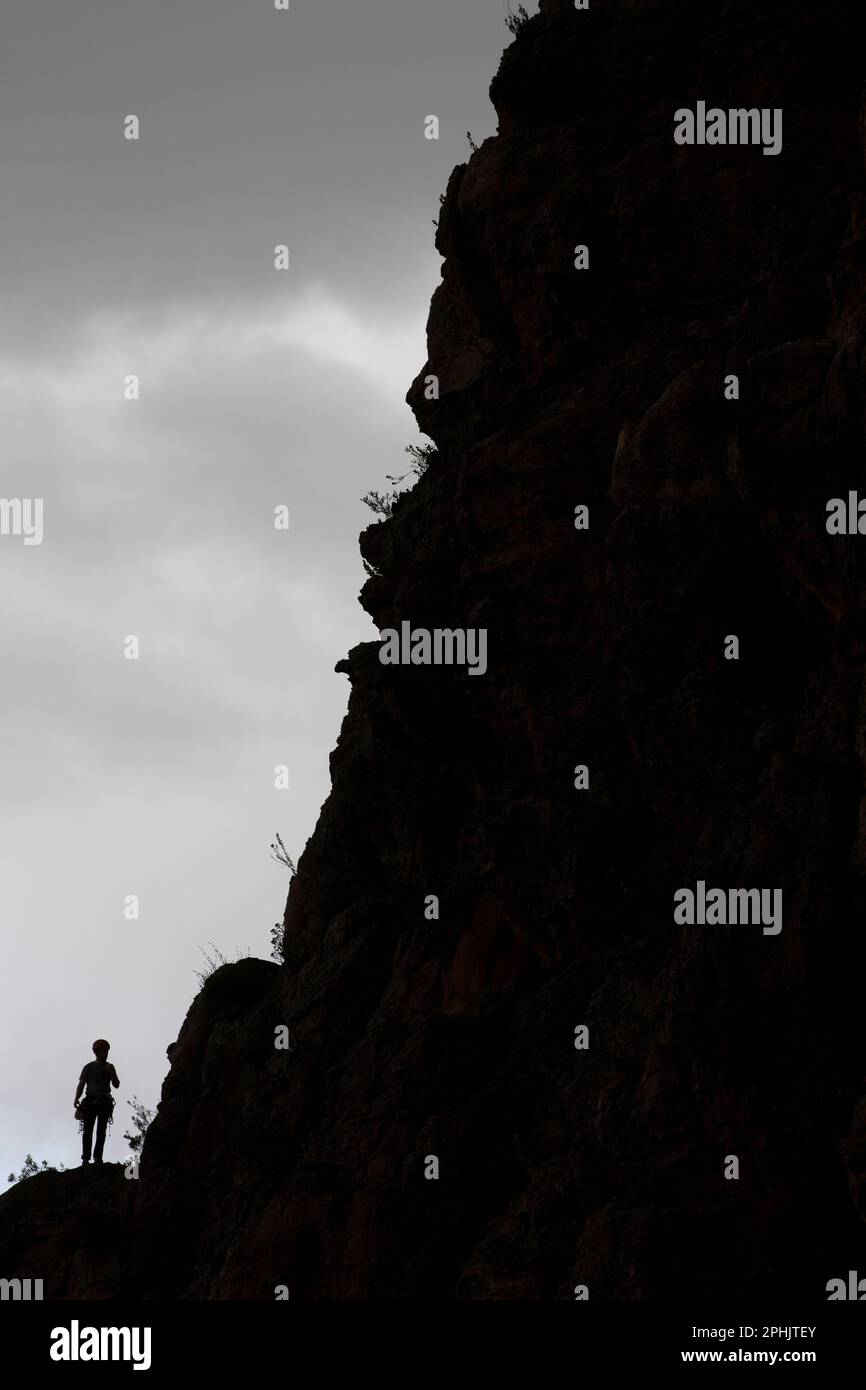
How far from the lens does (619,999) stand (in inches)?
687

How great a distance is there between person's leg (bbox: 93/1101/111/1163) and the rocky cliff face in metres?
2.04

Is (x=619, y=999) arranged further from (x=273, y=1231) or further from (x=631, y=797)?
(x=273, y=1231)

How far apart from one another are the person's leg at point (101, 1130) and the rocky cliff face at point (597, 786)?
2038mm

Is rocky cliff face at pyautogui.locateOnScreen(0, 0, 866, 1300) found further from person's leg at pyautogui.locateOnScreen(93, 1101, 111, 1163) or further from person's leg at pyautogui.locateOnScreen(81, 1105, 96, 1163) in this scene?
person's leg at pyautogui.locateOnScreen(81, 1105, 96, 1163)

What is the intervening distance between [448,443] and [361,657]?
3760mm

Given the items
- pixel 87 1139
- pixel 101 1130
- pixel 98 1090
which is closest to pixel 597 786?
pixel 98 1090

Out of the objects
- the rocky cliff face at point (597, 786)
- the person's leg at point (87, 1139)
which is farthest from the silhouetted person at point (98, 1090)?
the rocky cliff face at point (597, 786)

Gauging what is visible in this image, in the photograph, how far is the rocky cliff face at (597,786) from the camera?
1517 cm

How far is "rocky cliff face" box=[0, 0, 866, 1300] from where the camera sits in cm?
1517

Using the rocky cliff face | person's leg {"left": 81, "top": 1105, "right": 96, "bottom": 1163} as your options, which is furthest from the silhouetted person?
the rocky cliff face

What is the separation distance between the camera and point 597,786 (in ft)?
64.8

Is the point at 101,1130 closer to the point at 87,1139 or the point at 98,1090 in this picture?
the point at 87,1139

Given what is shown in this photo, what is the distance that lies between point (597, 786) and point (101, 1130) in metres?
15.4
